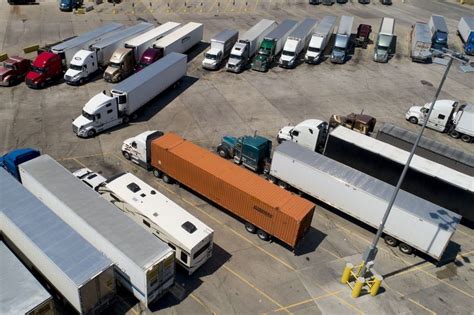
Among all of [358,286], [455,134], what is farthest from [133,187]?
[455,134]

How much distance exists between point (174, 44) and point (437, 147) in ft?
106

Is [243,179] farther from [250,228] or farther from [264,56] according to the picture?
[264,56]

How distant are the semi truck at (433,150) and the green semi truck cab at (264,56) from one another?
20.9 metres

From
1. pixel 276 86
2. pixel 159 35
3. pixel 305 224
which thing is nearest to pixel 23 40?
pixel 159 35

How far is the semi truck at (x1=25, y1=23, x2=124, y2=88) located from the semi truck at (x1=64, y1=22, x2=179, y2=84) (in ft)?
4.40

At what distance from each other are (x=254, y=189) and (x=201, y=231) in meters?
5.05

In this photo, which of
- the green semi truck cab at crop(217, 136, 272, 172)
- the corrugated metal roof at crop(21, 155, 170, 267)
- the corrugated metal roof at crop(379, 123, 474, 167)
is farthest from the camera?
the green semi truck cab at crop(217, 136, 272, 172)

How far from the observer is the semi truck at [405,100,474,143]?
39094 mm

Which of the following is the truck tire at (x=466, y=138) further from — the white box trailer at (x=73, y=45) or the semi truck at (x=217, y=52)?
the white box trailer at (x=73, y=45)

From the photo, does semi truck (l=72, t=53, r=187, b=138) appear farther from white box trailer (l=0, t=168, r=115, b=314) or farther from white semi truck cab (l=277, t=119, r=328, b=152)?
white semi truck cab (l=277, t=119, r=328, b=152)

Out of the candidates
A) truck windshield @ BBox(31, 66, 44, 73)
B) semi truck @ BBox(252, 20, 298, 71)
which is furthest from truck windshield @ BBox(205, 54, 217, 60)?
truck windshield @ BBox(31, 66, 44, 73)

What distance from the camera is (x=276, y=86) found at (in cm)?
4803

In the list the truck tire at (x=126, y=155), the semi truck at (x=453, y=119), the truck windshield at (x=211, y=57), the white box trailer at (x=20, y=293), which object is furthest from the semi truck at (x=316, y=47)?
the white box trailer at (x=20, y=293)

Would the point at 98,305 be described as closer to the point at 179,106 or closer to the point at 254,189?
the point at 254,189
